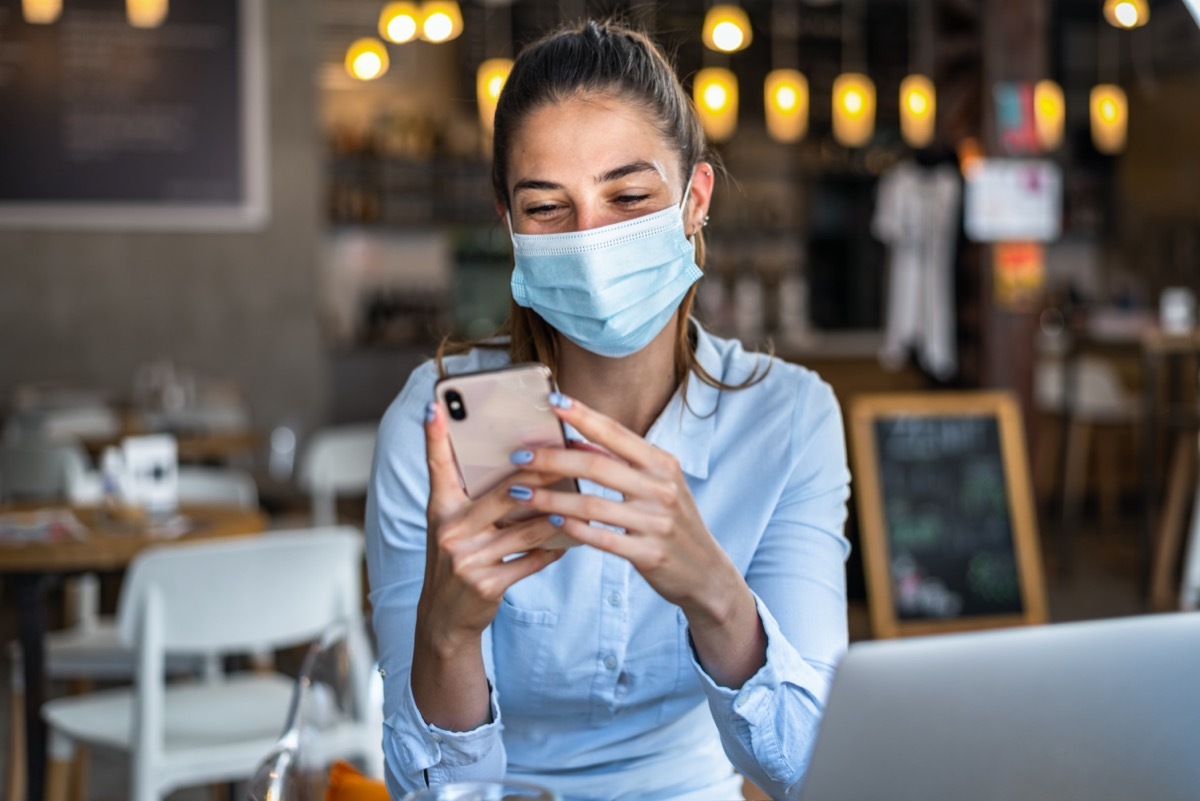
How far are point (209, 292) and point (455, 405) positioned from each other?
21.9 feet

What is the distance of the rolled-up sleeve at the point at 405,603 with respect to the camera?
1.27 metres

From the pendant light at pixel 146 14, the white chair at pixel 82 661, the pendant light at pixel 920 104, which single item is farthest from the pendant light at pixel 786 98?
the white chair at pixel 82 661

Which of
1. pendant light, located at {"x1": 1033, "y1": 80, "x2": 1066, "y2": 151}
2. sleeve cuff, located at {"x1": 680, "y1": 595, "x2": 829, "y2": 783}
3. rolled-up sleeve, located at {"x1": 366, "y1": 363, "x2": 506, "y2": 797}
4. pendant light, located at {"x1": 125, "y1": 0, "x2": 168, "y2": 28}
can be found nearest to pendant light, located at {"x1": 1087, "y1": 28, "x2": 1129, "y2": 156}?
pendant light, located at {"x1": 1033, "y1": 80, "x2": 1066, "y2": 151}

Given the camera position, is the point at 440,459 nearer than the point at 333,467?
Yes

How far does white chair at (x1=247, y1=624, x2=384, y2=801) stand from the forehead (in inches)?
24.6

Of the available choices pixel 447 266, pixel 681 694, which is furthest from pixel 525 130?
pixel 447 266

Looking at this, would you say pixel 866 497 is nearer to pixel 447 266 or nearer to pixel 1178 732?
pixel 1178 732

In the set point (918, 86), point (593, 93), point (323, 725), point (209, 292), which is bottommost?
point (323, 725)

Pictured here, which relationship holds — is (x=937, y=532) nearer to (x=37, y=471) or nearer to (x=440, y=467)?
(x=37, y=471)

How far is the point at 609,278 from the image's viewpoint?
1.36 m

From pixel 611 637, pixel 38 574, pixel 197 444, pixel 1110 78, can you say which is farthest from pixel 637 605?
pixel 1110 78

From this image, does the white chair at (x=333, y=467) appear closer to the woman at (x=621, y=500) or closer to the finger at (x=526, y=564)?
the woman at (x=621, y=500)

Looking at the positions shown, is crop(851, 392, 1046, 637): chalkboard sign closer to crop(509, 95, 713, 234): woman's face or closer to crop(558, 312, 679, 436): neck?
crop(558, 312, 679, 436): neck

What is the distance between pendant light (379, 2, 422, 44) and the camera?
22.4 feet
